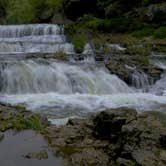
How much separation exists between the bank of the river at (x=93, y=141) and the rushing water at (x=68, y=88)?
356 cm

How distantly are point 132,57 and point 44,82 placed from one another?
671 cm

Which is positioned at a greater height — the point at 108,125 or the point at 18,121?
the point at 108,125

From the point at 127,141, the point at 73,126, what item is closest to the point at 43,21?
the point at 73,126

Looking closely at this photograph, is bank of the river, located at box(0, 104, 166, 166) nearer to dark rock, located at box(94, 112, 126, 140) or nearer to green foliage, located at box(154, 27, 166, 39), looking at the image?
dark rock, located at box(94, 112, 126, 140)

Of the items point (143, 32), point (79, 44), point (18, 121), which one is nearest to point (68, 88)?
point (18, 121)

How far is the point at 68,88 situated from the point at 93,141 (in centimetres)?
982

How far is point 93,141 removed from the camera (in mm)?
9609

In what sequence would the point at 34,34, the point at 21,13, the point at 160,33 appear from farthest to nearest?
the point at 21,13, the point at 34,34, the point at 160,33

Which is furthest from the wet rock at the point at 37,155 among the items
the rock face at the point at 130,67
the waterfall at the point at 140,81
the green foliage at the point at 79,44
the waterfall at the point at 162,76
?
the green foliage at the point at 79,44

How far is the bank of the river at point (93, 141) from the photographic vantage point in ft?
26.5

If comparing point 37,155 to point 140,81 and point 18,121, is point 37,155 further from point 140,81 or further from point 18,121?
point 140,81

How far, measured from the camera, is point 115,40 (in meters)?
30.7

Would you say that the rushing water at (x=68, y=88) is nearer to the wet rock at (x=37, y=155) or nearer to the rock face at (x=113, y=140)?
the rock face at (x=113, y=140)

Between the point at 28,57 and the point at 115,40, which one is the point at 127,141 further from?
the point at 115,40
